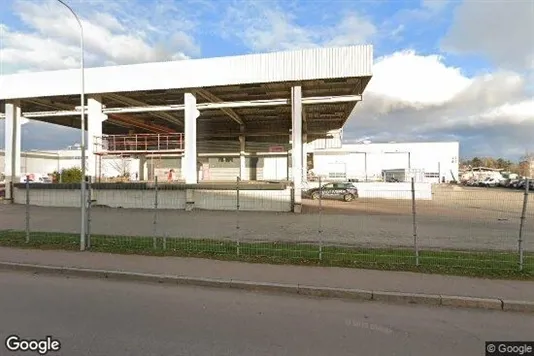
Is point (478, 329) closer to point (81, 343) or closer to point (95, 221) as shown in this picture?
point (81, 343)

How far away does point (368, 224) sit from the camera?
13398 millimetres

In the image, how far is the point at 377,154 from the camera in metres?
57.2

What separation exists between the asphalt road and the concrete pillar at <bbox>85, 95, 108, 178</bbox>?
51.2ft

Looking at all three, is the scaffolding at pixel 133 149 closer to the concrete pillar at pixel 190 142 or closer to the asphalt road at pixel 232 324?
the concrete pillar at pixel 190 142

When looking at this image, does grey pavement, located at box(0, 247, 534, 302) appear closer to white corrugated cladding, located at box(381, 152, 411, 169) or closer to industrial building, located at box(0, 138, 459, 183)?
industrial building, located at box(0, 138, 459, 183)

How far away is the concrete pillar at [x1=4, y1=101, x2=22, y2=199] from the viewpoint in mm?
21312

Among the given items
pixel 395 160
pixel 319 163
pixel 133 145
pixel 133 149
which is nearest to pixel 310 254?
pixel 133 149

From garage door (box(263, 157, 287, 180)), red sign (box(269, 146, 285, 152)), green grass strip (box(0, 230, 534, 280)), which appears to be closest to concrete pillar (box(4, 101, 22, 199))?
green grass strip (box(0, 230, 534, 280))

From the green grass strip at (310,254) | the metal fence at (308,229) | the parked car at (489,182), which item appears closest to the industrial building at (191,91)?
the metal fence at (308,229)

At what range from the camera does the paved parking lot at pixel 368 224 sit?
999 centimetres

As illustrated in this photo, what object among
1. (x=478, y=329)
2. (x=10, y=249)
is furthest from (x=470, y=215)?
(x=10, y=249)

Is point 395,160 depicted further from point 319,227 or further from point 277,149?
point 319,227

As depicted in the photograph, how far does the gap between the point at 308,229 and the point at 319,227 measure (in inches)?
142

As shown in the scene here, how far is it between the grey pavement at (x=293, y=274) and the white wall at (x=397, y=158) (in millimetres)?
42077
